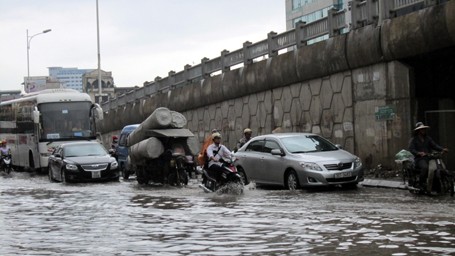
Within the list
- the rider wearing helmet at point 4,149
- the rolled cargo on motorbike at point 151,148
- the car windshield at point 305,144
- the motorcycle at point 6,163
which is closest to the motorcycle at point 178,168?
the rolled cargo on motorbike at point 151,148

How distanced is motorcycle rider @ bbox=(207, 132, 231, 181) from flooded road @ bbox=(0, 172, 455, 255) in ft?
3.53

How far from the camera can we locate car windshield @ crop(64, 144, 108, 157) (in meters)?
29.4

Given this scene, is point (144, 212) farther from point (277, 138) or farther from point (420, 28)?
A: point (420, 28)

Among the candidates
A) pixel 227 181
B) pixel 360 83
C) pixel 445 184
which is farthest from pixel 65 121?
pixel 445 184

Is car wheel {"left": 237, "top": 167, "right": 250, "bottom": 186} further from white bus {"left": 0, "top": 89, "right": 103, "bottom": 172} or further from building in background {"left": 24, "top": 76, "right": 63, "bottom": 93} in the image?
building in background {"left": 24, "top": 76, "right": 63, "bottom": 93}

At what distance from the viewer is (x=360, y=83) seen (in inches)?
948

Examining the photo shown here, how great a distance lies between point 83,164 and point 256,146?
8.13 metres

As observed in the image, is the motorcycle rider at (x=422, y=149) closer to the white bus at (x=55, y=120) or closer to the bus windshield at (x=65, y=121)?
the white bus at (x=55, y=120)

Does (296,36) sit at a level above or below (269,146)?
above

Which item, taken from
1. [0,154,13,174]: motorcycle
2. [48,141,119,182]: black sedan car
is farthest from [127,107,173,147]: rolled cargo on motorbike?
[0,154,13,174]: motorcycle

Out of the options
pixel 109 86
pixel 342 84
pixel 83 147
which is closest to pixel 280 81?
pixel 342 84

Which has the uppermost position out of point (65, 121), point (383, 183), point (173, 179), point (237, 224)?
point (65, 121)

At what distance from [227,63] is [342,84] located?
1045 cm

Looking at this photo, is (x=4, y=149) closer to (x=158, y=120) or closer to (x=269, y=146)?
(x=158, y=120)
